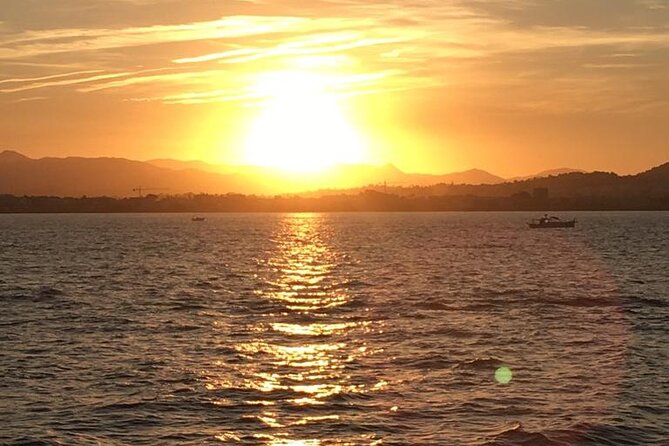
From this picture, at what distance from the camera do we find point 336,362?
4216cm

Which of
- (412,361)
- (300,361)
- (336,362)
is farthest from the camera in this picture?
(300,361)

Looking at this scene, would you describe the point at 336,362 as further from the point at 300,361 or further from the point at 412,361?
the point at 412,361

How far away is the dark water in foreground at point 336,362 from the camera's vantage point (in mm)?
30609

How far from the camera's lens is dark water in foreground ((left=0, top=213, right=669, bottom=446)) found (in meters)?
30.6

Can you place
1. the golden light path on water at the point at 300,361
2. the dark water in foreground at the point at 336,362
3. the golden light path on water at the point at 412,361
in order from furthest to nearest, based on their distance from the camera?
the golden light path on water at the point at 300,361, the golden light path on water at the point at 412,361, the dark water in foreground at the point at 336,362

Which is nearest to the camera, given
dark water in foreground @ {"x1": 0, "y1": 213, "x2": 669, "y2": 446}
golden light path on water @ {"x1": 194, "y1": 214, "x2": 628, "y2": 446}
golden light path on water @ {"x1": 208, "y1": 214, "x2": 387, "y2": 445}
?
dark water in foreground @ {"x1": 0, "y1": 213, "x2": 669, "y2": 446}

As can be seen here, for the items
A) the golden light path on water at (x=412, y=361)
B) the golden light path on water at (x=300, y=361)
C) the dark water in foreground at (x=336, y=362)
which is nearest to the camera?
the dark water in foreground at (x=336, y=362)

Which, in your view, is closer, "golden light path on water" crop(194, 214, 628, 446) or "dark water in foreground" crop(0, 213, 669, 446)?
"dark water in foreground" crop(0, 213, 669, 446)

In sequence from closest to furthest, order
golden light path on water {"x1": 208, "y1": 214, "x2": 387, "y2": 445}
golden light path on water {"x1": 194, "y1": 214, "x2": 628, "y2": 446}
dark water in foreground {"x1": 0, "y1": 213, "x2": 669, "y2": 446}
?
1. dark water in foreground {"x1": 0, "y1": 213, "x2": 669, "y2": 446}
2. golden light path on water {"x1": 194, "y1": 214, "x2": 628, "y2": 446}
3. golden light path on water {"x1": 208, "y1": 214, "x2": 387, "y2": 445}

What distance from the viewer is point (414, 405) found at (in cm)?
3350

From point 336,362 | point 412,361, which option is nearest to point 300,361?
point 336,362

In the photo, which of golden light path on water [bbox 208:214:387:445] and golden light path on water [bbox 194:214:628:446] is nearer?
golden light path on water [bbox 194:214:628:446]

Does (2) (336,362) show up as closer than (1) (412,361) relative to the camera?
No

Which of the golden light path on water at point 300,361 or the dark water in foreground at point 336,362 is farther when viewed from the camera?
the golden light path on water at point 300,361
